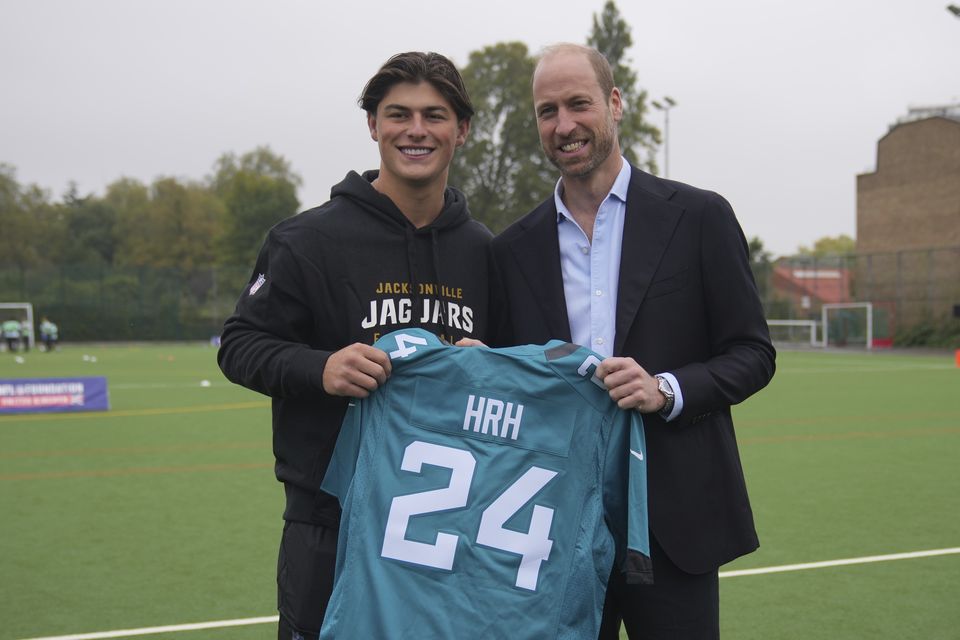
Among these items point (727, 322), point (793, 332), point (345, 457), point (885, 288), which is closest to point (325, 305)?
point (345, 457)

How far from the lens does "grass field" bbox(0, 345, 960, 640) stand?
16.7 ft

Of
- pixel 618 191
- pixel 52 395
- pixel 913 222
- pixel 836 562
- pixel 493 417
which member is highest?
pixel 913 222

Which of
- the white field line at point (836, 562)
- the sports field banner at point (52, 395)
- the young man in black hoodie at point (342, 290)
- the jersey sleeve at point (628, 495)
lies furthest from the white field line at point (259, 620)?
the sports field banner at point (52, 395)

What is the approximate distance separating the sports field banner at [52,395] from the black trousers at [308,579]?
1345 centimetres

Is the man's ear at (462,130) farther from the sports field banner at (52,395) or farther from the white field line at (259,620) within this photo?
the sports field banner at (52,395)

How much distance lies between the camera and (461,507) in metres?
2.58

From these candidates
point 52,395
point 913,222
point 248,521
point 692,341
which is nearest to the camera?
point 692,341

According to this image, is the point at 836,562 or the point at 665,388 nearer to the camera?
the point at 665,388

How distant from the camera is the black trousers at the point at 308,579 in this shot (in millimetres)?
2639

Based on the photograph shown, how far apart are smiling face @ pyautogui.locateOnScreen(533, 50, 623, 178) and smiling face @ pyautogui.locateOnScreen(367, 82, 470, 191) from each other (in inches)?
11.9

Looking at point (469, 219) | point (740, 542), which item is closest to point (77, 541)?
point (469, 219)

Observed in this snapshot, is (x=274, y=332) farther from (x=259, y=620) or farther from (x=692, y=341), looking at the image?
(x=259, y=620)

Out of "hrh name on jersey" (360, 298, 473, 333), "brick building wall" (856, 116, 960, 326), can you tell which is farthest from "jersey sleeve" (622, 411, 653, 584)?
"brick building wall" (856, 116, 960, 326)

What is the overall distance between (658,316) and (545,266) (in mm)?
389
